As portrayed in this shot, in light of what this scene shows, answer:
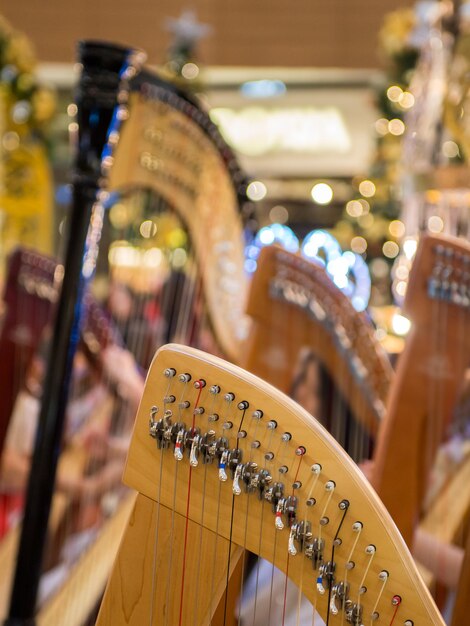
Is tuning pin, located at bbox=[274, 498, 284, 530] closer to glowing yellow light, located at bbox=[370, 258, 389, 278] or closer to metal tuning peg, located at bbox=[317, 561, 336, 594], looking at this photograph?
metal tuning peg, located at bbox=[317, 561, 336, 594]

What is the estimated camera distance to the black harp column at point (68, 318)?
1877 mm

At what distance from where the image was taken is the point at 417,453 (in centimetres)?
196

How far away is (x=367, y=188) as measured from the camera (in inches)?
217

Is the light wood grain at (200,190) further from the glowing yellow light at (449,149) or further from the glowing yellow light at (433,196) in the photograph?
the glowing yellow light at (449,149)

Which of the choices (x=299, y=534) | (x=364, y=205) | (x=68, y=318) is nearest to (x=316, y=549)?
(x=299, y=534)

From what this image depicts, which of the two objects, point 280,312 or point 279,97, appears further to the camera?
point 279,97

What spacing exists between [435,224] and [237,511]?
2.25 metres

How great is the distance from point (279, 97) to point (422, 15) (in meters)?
4.93

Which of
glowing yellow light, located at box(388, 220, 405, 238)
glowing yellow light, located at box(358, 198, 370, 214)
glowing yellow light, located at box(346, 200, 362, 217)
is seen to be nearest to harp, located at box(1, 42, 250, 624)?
glowing yellow light, located at box(388, 220, 405, 238)

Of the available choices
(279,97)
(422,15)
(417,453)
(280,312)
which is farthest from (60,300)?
(279,97)

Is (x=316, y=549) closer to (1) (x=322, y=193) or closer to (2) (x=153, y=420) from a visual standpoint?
(2) (x=153, y=420)

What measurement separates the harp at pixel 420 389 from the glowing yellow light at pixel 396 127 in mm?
3571

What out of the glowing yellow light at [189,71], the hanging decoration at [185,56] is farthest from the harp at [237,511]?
the glowing yellow light at [189,71]

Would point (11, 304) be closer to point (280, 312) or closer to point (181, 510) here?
point (280, 312)
